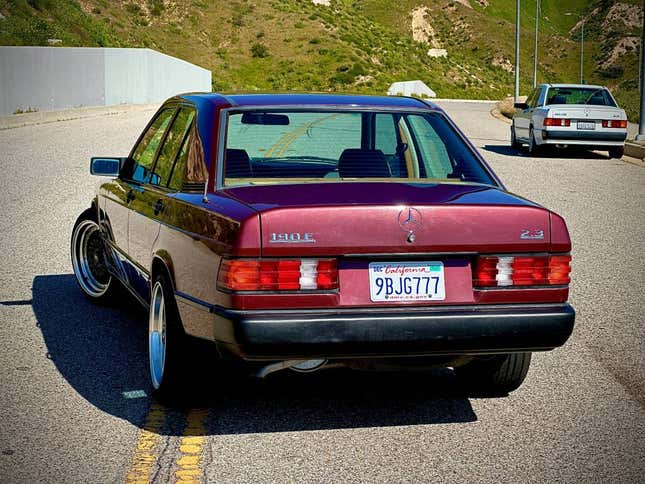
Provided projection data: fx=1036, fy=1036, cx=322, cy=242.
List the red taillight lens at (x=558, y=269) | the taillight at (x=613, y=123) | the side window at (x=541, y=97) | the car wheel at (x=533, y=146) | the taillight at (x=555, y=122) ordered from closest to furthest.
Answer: the red taillight lens at (x=558, y=269)
the taillight at (x=555, y=122)
the taillight at (x=613, y=123)
the car wheel at (x=533, y=146)
the side window at (x=541, y=97)

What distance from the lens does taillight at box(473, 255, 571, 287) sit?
15.5ft

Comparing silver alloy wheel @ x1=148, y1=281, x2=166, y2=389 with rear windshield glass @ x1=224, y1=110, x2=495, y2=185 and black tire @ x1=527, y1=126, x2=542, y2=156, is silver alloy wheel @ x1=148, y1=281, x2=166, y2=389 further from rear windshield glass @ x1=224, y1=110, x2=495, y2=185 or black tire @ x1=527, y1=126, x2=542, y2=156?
black tire @ x1=527, y1=126, x2=542, y2=156

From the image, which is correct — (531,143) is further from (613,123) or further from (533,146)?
(613,123)

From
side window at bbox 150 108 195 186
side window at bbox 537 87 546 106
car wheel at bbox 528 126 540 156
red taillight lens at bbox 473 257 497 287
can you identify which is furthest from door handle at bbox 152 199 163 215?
side window at bbox 537 87 546 106

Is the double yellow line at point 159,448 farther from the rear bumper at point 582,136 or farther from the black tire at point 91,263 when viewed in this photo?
the rear bumper at point 582,136

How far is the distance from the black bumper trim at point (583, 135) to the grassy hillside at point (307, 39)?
2779 centimetres

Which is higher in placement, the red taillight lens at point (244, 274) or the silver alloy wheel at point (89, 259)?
the red taillight lens at point (244, 274)

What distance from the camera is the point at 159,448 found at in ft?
15.4

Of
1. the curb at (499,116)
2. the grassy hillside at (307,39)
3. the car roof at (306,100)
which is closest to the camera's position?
the car roof at (306,100)

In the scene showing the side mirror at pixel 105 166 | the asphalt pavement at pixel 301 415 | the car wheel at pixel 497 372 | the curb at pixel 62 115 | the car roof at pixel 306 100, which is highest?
the car roof at pixel 306 100

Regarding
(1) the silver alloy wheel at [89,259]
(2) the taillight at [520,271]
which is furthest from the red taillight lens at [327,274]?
(1) the silver alloy wheel at [89,259]

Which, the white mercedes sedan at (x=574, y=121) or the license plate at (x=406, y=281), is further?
the white mercedes sedan at (x=574, y=121)

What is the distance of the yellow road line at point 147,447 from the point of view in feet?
14.3

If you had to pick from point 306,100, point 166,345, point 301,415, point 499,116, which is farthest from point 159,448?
point 499,116
